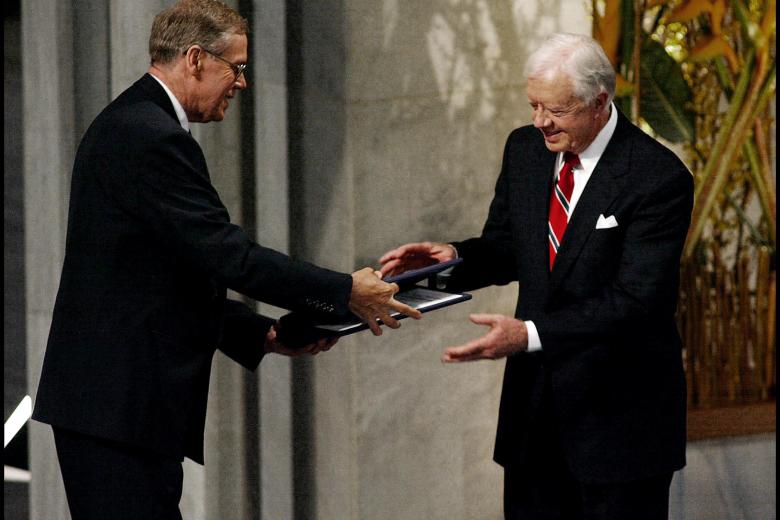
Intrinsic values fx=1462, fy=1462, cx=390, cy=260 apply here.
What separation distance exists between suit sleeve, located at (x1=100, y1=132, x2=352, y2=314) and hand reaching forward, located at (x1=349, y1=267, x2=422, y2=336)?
45mm

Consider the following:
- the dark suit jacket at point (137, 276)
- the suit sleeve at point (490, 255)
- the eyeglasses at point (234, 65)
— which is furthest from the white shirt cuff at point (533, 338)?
the eyeglasses at point (234, 65)

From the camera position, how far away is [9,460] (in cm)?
546

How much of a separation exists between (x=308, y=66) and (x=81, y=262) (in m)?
1.33

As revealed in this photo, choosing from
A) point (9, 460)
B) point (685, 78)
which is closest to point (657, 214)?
point (685, 78)

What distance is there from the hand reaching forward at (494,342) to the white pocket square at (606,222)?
0.98 ft

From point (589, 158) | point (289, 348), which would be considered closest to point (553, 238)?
point (589, 158)

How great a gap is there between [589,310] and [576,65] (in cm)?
59

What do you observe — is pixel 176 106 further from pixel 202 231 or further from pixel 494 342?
pixel 494 342

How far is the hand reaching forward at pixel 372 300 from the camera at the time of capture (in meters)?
3.49

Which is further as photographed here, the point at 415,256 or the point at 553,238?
the point at 415,256

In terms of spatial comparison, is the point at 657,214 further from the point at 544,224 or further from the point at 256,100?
the point at 256,100

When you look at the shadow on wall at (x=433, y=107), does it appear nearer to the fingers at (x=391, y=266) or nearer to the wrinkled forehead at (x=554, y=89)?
the fingers at (x=391, y=266)

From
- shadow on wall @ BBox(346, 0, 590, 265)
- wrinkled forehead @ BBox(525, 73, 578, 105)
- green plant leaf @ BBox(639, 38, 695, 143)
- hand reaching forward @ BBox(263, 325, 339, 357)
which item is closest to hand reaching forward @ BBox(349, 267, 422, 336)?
hand reaching forward @ BBox(263, 325, 339, 357)

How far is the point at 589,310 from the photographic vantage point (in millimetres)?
3502
